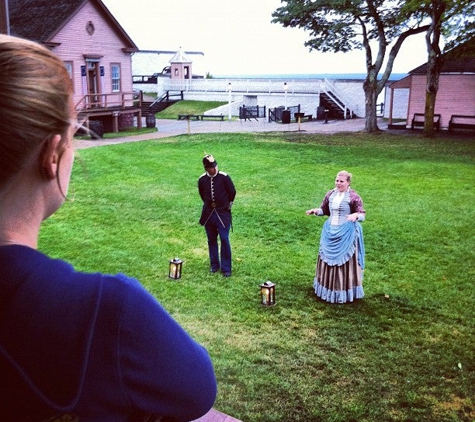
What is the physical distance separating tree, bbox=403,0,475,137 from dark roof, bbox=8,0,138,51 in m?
16.3

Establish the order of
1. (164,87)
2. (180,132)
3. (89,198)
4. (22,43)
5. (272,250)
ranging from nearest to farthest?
1. (22,43)
2. (272,250)
3. (89,198)
4. (180,132)
5. (164,87)

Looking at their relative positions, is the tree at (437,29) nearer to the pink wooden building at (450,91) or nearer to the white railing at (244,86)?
the pink wooden building at (450,91)

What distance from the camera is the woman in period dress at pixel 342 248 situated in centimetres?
643

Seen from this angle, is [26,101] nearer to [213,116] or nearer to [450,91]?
[450,91]

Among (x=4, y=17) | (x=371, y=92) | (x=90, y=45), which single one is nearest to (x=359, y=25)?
(x=371, y=92)

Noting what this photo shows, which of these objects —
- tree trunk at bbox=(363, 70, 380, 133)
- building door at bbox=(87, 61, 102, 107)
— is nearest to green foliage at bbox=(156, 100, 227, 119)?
building door at bbox=(87, 61, 102, 107)

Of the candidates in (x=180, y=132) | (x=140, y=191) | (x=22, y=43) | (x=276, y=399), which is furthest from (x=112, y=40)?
(x=22, y=43)

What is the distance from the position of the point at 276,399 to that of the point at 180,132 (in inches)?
939

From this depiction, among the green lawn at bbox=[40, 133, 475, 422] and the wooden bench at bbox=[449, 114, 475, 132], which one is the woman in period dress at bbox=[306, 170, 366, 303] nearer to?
the green lawn at bbox=[40, 133, 475, 422]

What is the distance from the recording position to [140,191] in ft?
44.2

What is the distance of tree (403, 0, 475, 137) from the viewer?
21.9 m

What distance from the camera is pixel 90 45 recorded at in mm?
27781

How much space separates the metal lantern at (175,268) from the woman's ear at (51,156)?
6.42 m

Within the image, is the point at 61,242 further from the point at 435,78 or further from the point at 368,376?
the point at 435,78
